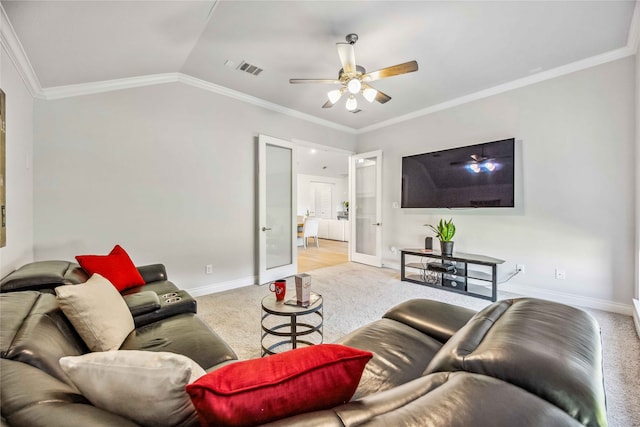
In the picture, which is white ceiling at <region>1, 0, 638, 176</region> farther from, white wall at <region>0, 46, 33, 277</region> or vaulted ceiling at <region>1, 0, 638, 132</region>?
white wall at <region>0, 46, 33, 277</region>

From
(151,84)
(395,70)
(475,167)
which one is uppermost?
(151,84)

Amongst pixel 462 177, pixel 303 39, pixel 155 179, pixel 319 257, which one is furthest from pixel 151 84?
pixel 319 257

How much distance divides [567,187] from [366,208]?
3119 mm

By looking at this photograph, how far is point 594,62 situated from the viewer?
306 centimetres

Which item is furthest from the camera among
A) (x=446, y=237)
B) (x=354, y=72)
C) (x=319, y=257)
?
(x=319, y=257)

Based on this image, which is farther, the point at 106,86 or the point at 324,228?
the point at 324,228

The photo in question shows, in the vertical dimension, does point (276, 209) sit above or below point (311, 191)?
below

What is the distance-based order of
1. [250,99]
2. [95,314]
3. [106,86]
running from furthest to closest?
[250,99], [106,86], [95,314]

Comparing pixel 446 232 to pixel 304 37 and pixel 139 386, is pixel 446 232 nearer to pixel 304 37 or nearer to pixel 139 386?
pixel 304 37

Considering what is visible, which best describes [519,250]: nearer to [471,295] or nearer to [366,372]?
[471,295]

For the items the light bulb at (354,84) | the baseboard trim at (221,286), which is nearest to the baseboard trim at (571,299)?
the light bulb at (354,84)

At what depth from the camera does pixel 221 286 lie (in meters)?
3.81

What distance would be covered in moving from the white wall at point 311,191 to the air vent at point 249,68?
24.3ft

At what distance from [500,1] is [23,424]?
11.2 feet
